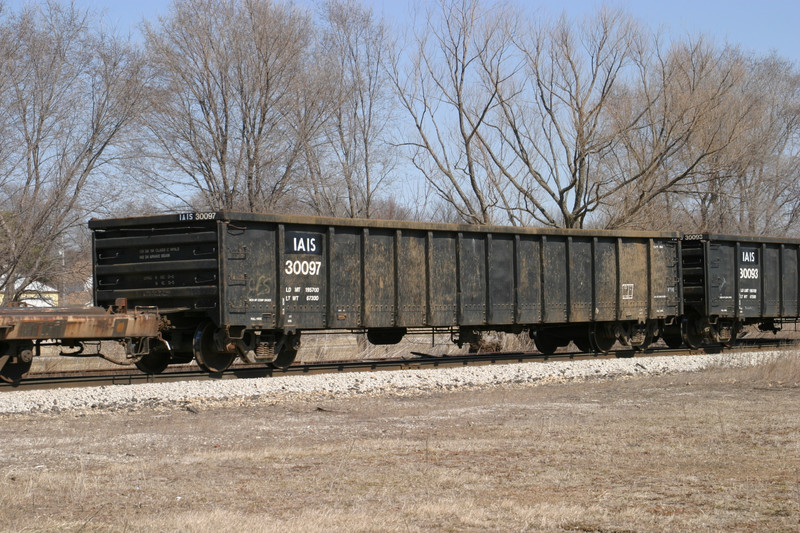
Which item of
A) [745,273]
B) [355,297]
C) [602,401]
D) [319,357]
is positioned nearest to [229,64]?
[319,357]

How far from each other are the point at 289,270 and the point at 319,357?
336 inches

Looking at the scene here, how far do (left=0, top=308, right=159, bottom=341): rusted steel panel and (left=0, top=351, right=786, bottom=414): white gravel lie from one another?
787 mm

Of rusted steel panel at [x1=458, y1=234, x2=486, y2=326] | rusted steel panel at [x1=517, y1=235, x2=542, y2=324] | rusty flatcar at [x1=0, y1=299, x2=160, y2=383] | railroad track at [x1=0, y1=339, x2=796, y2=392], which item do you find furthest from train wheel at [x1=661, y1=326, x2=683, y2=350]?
rusty flatcar at [x1=0, y1=299, x2=160, y2=383]

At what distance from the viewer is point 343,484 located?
6.57 meters

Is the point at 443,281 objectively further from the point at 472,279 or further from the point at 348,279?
the point at 348,279

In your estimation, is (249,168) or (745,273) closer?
(745,273)

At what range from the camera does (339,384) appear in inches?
526

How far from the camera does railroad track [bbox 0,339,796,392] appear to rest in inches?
520

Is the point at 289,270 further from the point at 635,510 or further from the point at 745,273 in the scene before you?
the point at 745,273

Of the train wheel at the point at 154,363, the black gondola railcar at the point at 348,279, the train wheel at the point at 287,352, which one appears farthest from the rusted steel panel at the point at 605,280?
the train wheel at the point at 154,363

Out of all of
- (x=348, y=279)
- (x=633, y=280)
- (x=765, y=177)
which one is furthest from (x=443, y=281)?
(x=765, y=177)

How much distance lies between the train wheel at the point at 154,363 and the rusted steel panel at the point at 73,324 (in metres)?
2.14

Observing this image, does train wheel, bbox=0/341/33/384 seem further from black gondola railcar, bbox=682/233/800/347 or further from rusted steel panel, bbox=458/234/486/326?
black gondola railcar, bbox=682/233/800/347

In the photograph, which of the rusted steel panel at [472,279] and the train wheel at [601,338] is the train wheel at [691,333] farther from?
the rusted steel panel at [472,279]
